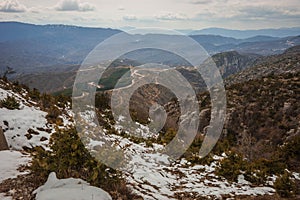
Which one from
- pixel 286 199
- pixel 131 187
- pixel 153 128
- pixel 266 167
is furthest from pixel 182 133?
pixel 131 187

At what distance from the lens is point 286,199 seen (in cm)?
912

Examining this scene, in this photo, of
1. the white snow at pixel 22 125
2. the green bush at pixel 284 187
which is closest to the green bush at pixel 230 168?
the green bush at pixel 284 187

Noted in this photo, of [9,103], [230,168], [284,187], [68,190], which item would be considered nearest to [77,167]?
[68,190]

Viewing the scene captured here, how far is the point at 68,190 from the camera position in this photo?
596cm

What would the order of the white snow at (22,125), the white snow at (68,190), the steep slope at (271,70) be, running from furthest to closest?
Result: the steep slope at (271,70) → the white snow at (22,125) → the white snow at (68,190)

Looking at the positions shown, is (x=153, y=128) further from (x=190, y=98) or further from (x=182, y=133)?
(x=190, y=98)

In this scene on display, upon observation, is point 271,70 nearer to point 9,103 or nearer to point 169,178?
point 169,178

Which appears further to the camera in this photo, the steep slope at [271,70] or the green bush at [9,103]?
the steep slope at [271,70]

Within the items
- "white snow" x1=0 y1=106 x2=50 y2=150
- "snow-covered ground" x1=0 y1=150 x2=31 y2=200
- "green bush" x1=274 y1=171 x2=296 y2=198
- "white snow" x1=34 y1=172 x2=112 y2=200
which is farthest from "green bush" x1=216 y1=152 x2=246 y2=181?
"snow-covered ground" x1=0 y1=150 x2=31 y2=200

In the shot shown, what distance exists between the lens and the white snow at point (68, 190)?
18.8ft

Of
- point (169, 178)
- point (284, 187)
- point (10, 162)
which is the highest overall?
point (10, 162)

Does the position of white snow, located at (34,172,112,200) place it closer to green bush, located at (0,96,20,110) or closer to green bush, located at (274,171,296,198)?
green bush, located at (274,171,296,198)

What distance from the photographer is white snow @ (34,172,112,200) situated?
5738 mm

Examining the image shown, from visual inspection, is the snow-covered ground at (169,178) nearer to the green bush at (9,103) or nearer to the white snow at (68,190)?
the white snow at (68,190)
